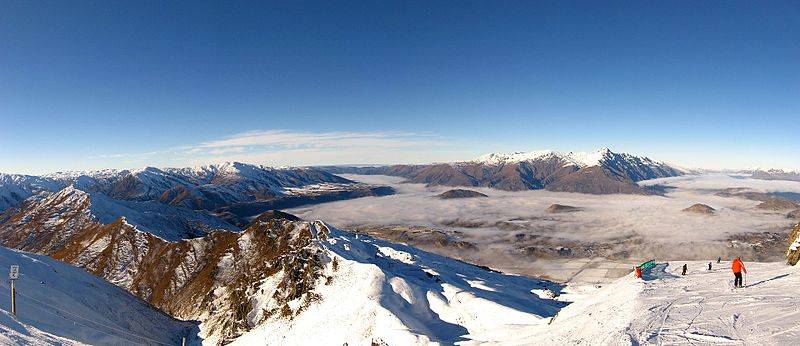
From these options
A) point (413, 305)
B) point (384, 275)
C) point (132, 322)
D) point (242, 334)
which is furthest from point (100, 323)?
point (413, 305)

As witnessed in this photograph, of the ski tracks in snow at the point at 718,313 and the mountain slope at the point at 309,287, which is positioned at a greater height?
the ski tracks in snow at the point at 718,313

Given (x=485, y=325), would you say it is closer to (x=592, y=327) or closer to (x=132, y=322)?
(x=592, y=327)

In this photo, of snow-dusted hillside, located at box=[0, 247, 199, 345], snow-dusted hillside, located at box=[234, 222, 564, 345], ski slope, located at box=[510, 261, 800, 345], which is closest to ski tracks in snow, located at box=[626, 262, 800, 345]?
ski slope, located at box=[510, 261, 800, 345]

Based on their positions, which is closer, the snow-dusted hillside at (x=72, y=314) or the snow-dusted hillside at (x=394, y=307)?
the snow-dusted hillside at (x=72, y=314)

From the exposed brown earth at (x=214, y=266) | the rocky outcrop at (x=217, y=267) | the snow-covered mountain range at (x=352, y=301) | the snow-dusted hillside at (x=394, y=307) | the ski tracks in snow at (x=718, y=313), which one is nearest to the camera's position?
the ski tracks in snow at (x=718, y=313)

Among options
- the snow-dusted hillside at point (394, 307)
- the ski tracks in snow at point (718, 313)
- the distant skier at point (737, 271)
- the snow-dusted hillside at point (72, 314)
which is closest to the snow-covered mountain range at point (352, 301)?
the ski tracks in snow at point (718, 313)

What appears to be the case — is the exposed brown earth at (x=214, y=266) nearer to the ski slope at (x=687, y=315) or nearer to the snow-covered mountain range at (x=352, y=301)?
the snow-covered mountain range at (x=352, y=301)

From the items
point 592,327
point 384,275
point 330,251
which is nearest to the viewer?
point 592,327
